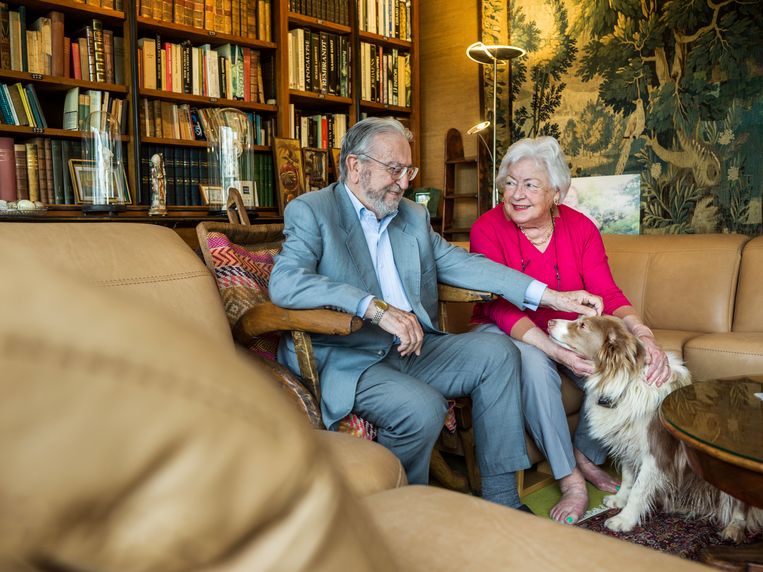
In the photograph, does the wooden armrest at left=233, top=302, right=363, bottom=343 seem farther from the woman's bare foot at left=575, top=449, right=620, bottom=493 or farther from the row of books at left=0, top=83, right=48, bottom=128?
the row of books at left=0, top=83, right=48, bottom=128

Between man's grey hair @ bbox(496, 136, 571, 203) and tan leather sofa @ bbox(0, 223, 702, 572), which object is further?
man's grey hair @ bbox(496, 136, 571, 203)

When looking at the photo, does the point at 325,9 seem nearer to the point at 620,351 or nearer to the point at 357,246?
the point at 357,246

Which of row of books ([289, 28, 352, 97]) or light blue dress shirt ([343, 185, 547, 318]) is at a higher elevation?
row of books ([289, 28, 352, 97])

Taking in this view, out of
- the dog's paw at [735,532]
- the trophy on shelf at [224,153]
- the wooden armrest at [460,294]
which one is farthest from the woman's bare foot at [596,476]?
the trophy on shelf at [224,153]

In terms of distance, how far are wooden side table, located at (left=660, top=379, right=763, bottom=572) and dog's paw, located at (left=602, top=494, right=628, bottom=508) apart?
0.38 metres

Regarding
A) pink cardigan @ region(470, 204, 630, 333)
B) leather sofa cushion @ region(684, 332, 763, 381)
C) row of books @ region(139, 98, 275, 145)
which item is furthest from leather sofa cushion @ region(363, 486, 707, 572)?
row of books @ region(139, 98, 275, 145)

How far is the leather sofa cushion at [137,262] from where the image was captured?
4.75 feet

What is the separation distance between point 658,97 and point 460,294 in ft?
9.04

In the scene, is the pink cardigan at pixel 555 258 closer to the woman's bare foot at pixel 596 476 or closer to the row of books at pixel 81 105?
the woman's bare foot at pixel 596 476

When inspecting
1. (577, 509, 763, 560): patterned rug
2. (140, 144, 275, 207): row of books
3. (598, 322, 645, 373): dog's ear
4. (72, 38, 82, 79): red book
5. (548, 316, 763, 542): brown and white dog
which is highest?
(72, 38, 82, 79): red book

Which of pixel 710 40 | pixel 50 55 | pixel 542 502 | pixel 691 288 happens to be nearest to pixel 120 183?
pixel 50 55

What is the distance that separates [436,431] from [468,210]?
364 centimetres

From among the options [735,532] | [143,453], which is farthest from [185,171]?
[143,453]

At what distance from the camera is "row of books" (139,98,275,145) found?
375 centimetres
